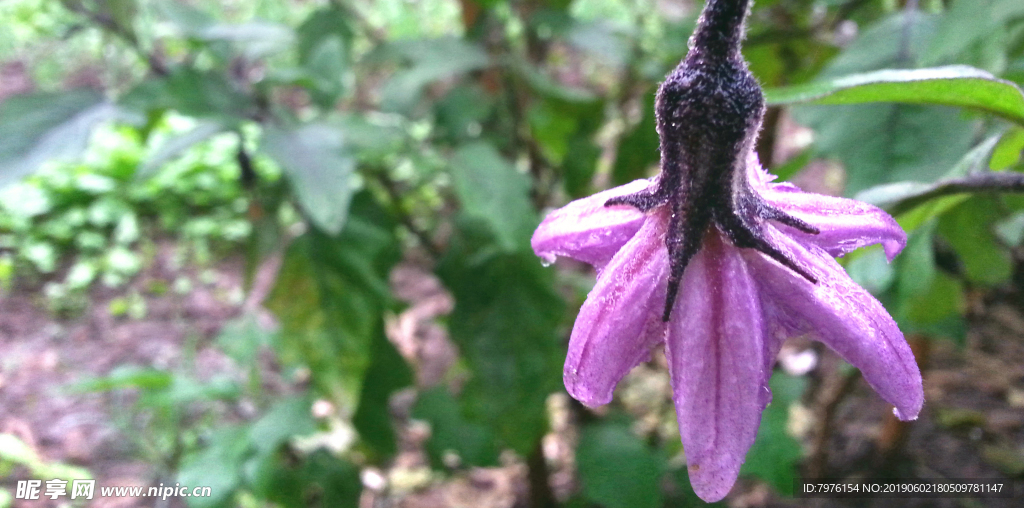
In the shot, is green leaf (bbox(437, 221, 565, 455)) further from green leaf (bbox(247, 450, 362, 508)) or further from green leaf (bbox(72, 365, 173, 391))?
green leaf (bbox(72, 365, 173, 391))

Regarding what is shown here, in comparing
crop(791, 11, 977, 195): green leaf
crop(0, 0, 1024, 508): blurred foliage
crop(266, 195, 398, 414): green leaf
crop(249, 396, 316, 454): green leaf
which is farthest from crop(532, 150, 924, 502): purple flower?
crop(249, 396, 316, 454): green leaf

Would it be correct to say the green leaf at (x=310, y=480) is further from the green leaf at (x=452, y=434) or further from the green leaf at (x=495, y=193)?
the green leaf at (x=495, y=193)

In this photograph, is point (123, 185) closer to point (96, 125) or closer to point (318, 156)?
point (96, 125)

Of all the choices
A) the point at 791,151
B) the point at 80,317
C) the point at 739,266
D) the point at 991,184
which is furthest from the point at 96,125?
the point at 791,151

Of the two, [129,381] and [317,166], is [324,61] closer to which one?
[317,166]

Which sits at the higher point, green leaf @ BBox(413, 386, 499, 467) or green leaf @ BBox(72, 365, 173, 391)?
green leaf @ BBox(72, 365, 173, 391)
